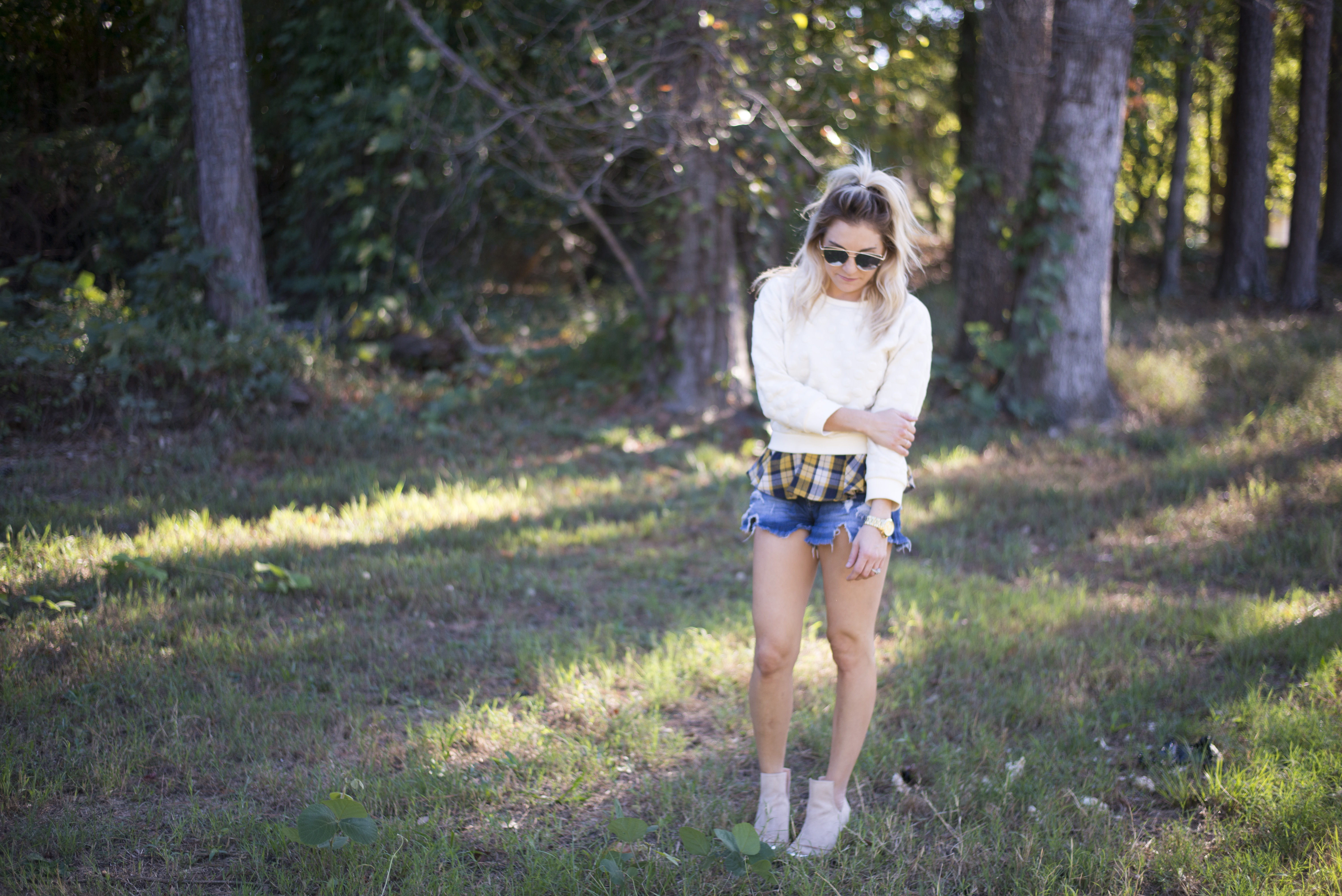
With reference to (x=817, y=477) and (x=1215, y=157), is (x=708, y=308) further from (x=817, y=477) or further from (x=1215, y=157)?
(x=1215, y=157)

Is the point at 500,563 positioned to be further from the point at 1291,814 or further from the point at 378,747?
the point at 1291,814

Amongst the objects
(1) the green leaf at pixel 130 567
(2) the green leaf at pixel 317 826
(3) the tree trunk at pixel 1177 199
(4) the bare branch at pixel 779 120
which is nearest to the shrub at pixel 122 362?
(1) the green leaf at pixel 130 567

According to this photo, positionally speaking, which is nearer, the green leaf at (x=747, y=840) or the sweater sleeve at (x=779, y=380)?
the green leaf at (x=747, y=840)

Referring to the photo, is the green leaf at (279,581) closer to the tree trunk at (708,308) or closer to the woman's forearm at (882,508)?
the woman's forearm at (882,508)

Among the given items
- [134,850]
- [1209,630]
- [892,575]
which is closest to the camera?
[134,850]

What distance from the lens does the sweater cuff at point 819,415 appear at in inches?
107

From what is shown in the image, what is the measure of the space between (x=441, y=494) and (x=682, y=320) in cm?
351

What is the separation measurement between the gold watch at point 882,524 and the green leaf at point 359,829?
67.3 inches

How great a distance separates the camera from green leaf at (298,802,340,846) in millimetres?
2578

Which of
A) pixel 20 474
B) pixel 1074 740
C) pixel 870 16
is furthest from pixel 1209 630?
pixel 870 16

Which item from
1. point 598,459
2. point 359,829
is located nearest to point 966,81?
point 598,459

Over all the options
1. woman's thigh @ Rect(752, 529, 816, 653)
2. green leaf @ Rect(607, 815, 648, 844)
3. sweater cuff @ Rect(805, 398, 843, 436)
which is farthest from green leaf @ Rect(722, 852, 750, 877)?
sweater cuff @ Rect(805, 398, 843, 436)

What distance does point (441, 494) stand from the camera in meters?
6.41

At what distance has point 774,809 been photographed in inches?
116
